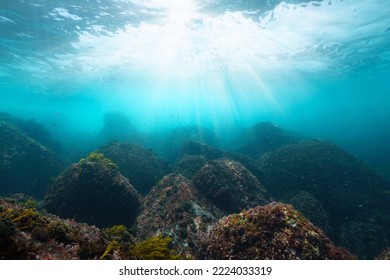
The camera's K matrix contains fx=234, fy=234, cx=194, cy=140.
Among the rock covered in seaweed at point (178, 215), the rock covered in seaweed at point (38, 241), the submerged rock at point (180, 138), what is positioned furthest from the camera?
the submerged rock at point (180, 138)

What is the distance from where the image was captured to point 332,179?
1823 centimetres

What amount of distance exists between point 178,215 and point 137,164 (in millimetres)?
11415

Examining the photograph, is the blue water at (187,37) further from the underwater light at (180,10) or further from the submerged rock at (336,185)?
the submerged rock at (336,185)

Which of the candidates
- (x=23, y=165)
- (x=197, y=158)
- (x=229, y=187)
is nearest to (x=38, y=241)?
(x=229, y=187)

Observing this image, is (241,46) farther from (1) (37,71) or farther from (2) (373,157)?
(1) (37,71)

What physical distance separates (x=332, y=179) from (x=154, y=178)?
14.3 metres

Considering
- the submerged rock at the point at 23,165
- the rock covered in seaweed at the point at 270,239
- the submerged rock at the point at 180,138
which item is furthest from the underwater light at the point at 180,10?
the submerged rock at the point at 23,165

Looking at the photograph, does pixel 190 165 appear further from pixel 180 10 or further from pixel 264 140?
pixel 264 140

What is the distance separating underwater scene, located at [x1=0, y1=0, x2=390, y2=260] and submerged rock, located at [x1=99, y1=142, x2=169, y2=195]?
0.41 ft

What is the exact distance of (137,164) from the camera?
68.0 feet

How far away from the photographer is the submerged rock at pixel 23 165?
2144 centimetres

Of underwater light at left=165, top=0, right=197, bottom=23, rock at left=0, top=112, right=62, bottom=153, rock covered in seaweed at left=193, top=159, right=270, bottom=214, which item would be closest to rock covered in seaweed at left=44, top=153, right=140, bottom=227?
rock covered in seaweed at left=193, top=159, right=270, bottom=214

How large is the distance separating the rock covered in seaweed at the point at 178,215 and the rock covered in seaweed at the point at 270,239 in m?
1.20

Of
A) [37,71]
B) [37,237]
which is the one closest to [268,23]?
[37,237]
